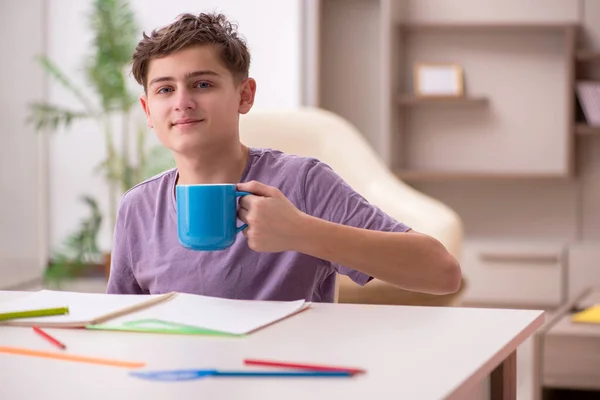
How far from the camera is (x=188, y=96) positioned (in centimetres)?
148

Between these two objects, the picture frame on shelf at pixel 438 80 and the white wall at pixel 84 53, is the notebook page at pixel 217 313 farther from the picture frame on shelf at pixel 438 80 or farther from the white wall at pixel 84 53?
the white wall at pixel 84 53

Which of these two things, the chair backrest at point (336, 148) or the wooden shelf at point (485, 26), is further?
the wooden shelf at point (485, 26)

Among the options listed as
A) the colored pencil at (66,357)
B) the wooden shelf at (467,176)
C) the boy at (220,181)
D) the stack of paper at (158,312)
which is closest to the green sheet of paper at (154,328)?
the stack of paper at (158,312)

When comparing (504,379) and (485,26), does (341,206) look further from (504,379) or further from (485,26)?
(485,26)

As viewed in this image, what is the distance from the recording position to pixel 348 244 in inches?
51.1

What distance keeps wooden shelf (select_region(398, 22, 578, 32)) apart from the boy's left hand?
11.8 feet

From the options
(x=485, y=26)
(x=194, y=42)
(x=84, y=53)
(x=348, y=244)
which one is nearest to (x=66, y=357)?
(x=348, y=244)

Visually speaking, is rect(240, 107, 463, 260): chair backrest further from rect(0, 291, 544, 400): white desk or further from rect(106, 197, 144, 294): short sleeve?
rect(0, 291, 544, 400): white desk

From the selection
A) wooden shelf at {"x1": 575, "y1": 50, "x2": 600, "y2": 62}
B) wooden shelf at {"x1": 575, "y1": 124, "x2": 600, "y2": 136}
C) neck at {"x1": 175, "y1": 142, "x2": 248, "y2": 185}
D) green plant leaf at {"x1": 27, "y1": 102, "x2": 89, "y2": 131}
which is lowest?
neck at {"x1": 175, "y1": 142, "x2": 248, "y2": 185}

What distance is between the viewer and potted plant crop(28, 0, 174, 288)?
16.3ft

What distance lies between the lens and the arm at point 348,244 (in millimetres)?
1219

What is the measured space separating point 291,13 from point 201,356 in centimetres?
438

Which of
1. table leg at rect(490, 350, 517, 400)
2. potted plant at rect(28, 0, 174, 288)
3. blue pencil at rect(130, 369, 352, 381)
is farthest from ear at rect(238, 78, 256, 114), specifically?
potted plant at rect(28, 0, 174, 288)

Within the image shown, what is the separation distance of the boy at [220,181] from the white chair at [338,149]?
1.51 metres
